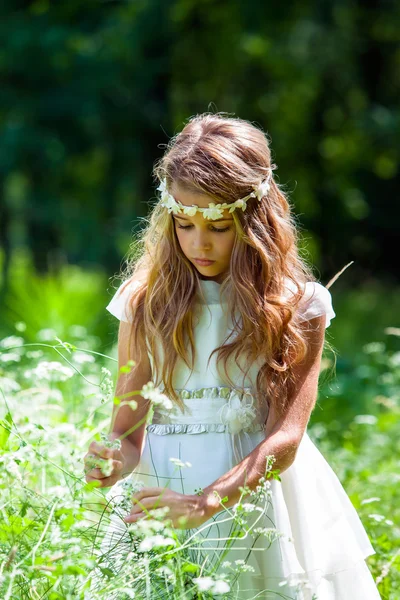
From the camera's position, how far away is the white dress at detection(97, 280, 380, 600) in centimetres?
239

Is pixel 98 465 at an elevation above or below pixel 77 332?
below

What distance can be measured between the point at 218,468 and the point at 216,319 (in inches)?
15.9

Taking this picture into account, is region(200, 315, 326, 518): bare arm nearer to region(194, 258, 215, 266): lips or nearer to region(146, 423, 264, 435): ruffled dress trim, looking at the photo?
region(146, 423, 264, 435): ruffled dress trim

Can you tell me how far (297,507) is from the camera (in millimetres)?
2479

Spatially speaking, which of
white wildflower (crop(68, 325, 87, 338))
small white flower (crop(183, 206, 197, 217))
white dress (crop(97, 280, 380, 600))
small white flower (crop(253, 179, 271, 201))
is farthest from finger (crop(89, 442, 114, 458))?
white wildflower (crop(68, 325, 87, 338))

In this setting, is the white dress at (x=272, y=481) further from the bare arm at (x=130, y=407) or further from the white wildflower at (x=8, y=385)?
the white wildflower at (x=8, y=385)

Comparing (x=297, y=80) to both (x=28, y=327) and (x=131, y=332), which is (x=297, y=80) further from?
(x=131, y=332)

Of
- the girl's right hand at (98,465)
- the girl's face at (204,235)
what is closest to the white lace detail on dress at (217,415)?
the girl's right hand at (98,465)

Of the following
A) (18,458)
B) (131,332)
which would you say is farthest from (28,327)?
(18,458)

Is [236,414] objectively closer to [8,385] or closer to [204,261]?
[204,261]

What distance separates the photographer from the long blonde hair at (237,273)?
2365 millimetres

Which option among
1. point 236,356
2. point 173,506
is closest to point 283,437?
point 236,356

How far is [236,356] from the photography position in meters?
2.41

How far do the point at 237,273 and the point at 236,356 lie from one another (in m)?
0.22
